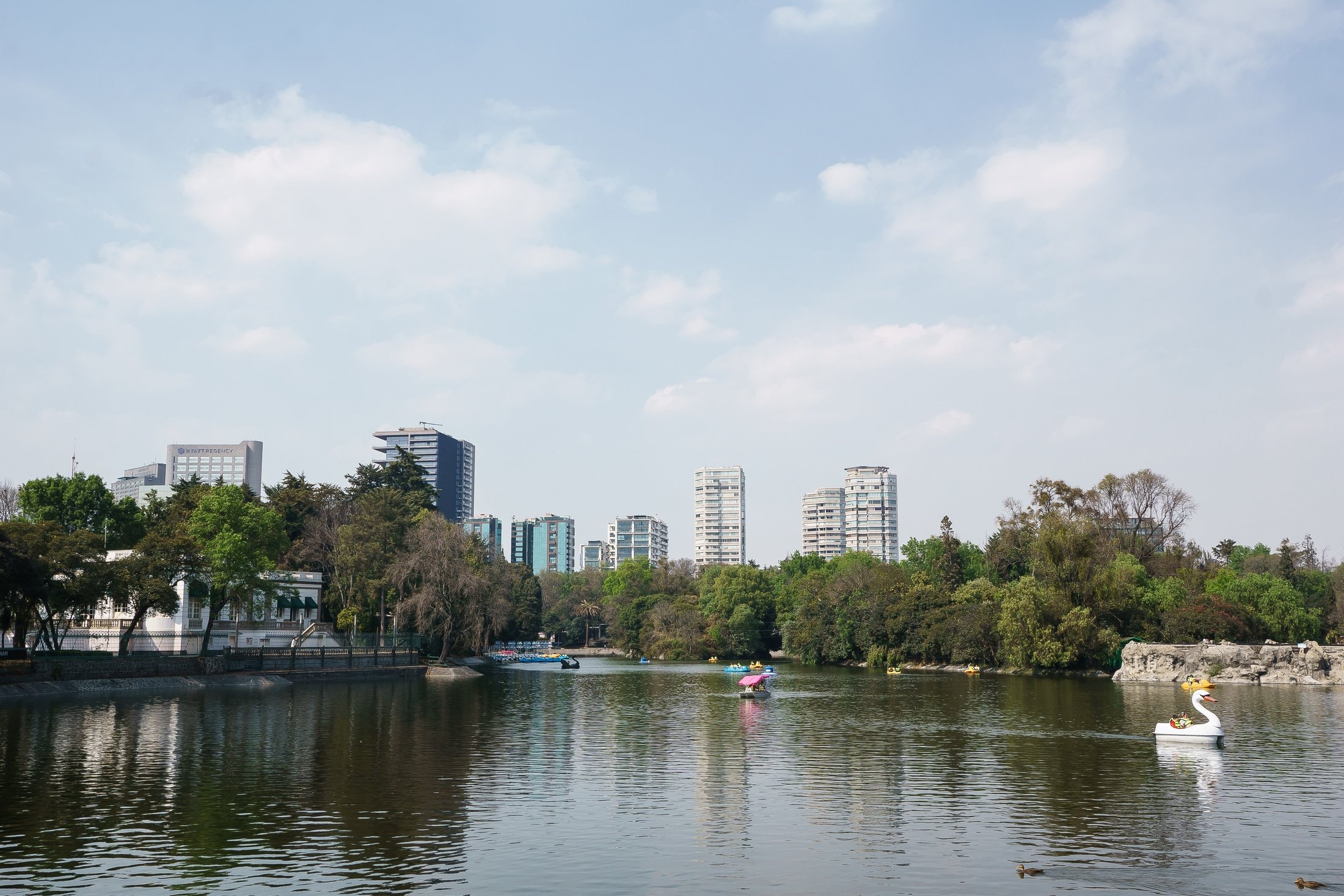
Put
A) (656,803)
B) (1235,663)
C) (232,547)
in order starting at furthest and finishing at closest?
(1235,663), (232,547), (656,803)

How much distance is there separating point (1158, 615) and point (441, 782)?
91.0 m

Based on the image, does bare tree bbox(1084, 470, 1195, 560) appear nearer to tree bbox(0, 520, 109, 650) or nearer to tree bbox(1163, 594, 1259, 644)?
tree bbox(1163, 594, 1259, 644)

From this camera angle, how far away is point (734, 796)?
31.2m

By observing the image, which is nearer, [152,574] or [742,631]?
[152,574]

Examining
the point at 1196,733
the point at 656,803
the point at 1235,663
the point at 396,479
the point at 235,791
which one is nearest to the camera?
the point at 656,803

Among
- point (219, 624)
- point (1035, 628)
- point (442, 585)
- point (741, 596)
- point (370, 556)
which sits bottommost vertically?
point (1035, 628)

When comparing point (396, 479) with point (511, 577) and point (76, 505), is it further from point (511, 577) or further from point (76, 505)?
point (76, 505)

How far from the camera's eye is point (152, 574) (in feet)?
248

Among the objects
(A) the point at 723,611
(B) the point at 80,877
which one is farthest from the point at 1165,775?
(A) the point at 723,611

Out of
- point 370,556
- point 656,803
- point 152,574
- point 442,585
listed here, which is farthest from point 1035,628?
point 656,803

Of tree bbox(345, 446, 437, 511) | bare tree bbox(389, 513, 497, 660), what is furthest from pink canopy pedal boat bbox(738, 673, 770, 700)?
tree bbox(345, 446, 437, 511)

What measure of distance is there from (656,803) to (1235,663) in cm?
8057

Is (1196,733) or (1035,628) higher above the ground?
(1035,628)

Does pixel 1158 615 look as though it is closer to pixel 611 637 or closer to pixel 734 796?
pixel 734 796
